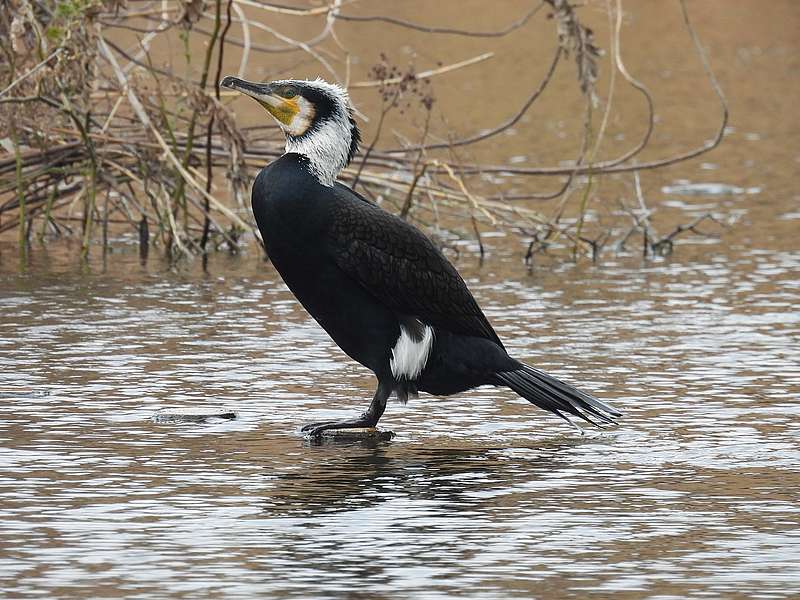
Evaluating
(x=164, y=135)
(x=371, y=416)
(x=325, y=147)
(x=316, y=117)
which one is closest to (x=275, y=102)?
(x=316, y=117)

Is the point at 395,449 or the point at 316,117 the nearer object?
the point at 395,449

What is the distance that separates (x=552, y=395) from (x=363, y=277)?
Result: 2.53 ft

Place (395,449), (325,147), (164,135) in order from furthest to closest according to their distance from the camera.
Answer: (164,135), (325,147), (395,449)

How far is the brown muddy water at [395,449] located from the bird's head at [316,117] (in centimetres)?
97

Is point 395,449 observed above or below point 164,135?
below

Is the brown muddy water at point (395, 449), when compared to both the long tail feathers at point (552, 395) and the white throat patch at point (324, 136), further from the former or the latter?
the white throat patch at point (324, 136)

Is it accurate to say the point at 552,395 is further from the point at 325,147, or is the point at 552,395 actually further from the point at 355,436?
the point at 325,147

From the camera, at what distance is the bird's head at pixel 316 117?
677cm

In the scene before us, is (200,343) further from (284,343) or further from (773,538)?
(773,538)

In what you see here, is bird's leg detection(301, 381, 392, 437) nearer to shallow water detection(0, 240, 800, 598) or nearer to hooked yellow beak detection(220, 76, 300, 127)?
shallow water detection(0, 240, 800, 598)

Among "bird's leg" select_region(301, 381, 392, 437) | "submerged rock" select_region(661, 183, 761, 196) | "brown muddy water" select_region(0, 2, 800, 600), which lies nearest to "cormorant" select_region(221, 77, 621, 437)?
"bird's leg" select_region(301, 381, 392, 437)

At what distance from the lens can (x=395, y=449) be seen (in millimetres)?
6629

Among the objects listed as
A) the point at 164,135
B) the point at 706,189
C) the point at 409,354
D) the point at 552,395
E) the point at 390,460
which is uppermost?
the point at 164,135

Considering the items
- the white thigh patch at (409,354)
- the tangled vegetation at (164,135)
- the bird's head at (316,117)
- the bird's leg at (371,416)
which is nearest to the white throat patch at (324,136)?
the bird's head at (316,117)
